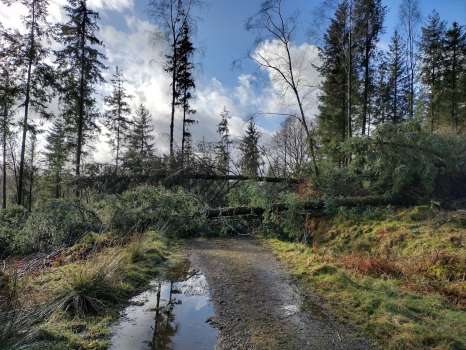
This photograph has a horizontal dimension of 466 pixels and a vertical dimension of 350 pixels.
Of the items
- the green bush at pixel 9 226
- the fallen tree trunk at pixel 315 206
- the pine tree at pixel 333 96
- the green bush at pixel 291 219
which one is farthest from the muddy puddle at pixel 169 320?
the pine tree at pixel 333 96

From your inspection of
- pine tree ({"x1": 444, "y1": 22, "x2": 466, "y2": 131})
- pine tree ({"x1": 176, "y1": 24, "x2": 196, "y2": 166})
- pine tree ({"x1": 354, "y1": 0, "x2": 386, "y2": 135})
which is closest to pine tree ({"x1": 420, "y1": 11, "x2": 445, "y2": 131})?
pine tree ({"x1": 444, "y1": 22, "x2": 466, "y2": 131})

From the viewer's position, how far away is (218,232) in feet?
34.6

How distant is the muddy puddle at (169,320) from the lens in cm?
333

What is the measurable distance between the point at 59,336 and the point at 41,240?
22.0ft

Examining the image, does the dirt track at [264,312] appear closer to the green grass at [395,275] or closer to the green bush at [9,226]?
the green grass at [395,275]

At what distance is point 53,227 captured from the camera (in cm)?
859

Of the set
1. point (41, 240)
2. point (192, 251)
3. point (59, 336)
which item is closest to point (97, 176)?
point (41, 240)

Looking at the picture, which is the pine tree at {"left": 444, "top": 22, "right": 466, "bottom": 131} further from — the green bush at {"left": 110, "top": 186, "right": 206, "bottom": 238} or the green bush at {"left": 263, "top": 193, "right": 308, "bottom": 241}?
the green bush at {"left": 110, "top": 186, "right": 206, "bottom": 238}

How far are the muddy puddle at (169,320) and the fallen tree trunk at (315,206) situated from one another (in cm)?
439

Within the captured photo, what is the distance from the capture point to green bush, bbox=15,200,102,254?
8.60 meters

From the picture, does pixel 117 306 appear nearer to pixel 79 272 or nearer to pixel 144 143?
pixel 79 272

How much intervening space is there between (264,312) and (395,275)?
248 centimetres

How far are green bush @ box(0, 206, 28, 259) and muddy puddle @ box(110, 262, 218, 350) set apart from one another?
6.32 m

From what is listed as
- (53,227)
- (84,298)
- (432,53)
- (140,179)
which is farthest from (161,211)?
(432,53)
